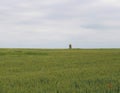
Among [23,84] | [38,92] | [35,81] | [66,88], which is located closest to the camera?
[38,92]

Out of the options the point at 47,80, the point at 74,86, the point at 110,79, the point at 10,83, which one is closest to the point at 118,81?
the point at 110,79

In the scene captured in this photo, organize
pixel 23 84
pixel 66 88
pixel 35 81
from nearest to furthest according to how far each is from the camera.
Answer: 1. pixel 66 88
2. pixel 23 84
3. pixel 35 81

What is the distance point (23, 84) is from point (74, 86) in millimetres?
1982

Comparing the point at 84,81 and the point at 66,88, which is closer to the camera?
the point at 66,88

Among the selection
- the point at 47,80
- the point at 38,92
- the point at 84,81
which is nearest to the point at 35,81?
the point at 47,80

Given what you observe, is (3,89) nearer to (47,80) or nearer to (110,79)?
(47,80)

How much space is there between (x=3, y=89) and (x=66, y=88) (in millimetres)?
2158

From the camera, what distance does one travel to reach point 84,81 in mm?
14133

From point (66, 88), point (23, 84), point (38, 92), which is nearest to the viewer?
point (38, 92)

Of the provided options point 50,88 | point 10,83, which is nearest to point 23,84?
point 10,83

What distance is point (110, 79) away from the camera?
14.5m

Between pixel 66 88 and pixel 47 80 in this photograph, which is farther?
pixel 47 80

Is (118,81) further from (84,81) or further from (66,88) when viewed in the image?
(66,88)

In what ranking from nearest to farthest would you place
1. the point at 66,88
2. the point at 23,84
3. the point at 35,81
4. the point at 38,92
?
1. the point at 38,92
2. the point at 66,88
3. the point at 23,84
4. the point at 35,81
